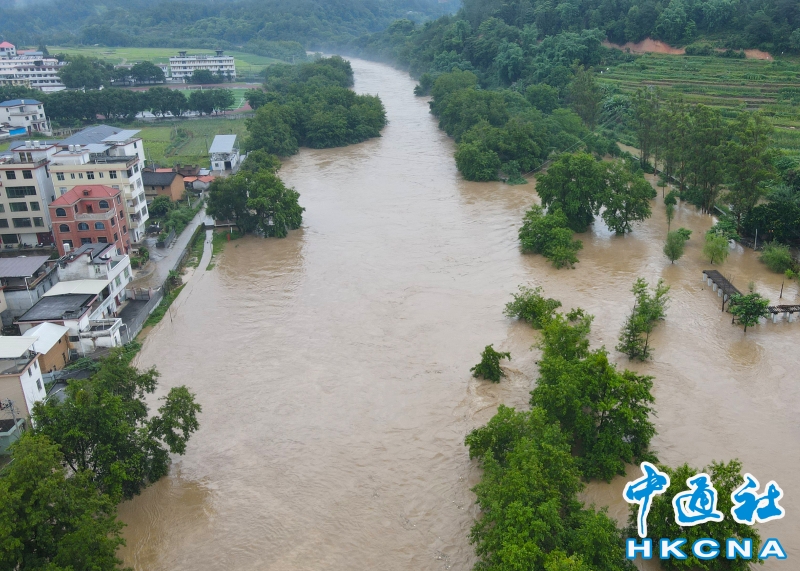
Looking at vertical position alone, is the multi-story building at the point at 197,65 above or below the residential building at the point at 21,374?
above

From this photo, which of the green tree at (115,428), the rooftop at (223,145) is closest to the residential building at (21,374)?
the green tree at (115,428)

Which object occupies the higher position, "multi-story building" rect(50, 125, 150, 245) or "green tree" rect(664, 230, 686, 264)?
"multi-story building" rect(50, 125, 150, 245)

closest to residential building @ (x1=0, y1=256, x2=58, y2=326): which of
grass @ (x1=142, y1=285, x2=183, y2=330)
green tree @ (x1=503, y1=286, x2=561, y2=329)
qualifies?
grass @ (x1=142, y1=285, x2=183, y2=330)

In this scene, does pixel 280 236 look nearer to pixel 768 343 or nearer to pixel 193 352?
pixel 193 352

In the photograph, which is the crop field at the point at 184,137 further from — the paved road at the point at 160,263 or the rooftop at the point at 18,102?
the paved road at the point at 160,263

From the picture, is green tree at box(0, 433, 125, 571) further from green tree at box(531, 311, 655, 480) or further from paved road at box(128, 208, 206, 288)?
paved road at box(128, 208, 206, 288)

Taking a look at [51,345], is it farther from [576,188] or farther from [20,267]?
[576,188]

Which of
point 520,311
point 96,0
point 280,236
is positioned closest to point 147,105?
point 280,236
